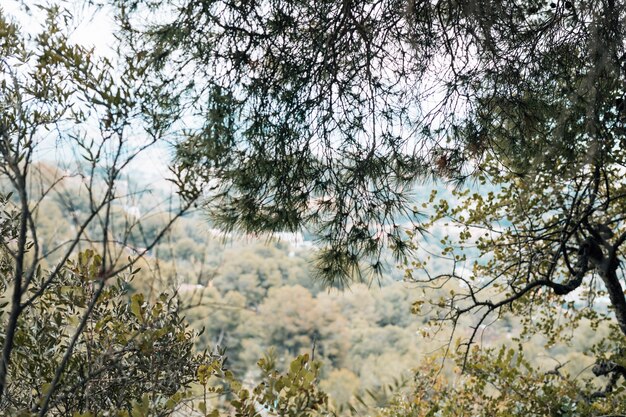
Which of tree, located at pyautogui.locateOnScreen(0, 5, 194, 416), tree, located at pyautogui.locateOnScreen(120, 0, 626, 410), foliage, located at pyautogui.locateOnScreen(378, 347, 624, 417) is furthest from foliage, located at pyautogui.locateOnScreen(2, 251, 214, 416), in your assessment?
foliage, located at pyautogui.locateOnScreen(378, 347, 624, 417)

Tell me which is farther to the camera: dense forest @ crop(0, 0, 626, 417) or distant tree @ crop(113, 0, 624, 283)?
distant tree @ crop(113, 0, 624, 283)

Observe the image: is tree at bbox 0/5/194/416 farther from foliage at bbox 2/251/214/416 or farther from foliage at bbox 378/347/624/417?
foliage at bbox 378/347/624/417

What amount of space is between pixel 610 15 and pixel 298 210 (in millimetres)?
1344

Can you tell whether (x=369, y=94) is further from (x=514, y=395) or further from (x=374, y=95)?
(x=514, y=395)

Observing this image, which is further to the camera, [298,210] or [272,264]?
[272,264]

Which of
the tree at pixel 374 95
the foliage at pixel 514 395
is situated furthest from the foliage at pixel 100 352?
the foliage at pixel 514 395

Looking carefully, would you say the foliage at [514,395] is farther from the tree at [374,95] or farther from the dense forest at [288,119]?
the tree at [374,95]

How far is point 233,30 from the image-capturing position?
2.32 m

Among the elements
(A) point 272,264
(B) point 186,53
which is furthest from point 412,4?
(A) point 272,264

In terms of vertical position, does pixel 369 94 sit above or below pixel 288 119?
above

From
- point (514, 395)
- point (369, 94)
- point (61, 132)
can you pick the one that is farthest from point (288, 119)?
point (514, 395)

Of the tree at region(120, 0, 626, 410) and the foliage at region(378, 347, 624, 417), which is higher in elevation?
the tree at region(120, 0, 626, 410)

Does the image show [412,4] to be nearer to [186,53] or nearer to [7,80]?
[186,53]

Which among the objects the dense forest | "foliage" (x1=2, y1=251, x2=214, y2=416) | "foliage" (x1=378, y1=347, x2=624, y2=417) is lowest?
"foliage" (x1=2, y1=251, x2=214, y2=416)
